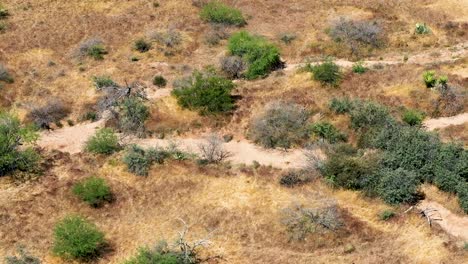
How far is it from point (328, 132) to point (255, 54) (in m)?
10.6

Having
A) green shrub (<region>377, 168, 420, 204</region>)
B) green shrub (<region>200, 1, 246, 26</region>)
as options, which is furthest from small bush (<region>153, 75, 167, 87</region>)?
green shrub (<region>377, 168, 420, 204</region>)

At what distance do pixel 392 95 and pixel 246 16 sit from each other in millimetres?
17020

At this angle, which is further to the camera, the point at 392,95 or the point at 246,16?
the point at 246,16

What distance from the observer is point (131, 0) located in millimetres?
54906

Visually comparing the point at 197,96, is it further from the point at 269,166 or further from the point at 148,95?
the point at 269,166

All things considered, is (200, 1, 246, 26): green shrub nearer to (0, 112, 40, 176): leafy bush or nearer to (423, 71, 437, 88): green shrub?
(423, 71, 437, 88): green shrub

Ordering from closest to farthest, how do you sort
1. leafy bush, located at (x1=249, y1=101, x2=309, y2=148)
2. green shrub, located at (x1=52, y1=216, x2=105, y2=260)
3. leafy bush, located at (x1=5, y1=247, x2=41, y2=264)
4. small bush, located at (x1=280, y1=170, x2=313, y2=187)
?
leafy bush, located at (x1=5, y1=247, x2=41, y2=264)
green shrub, located at (x1=52, y1=216, x2=105, y2=260)
small bush, located at (x1=280, y1=170, x2=313, y2=187)
leafy bush, located at (x1=249, y1=101, x2=309, y2=148)

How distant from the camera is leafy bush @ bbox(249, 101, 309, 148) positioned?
36250 millimetres

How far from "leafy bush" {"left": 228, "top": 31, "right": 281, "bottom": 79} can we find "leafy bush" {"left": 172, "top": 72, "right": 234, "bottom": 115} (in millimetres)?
3831

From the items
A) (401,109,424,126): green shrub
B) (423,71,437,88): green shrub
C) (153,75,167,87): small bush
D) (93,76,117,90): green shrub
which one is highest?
(423,71,437,88): green shrub

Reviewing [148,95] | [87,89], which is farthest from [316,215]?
[87,89]

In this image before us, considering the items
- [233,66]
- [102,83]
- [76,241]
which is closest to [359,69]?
[233,66]

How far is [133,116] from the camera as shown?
38094 mm

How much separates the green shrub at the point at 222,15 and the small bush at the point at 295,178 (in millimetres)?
21140
